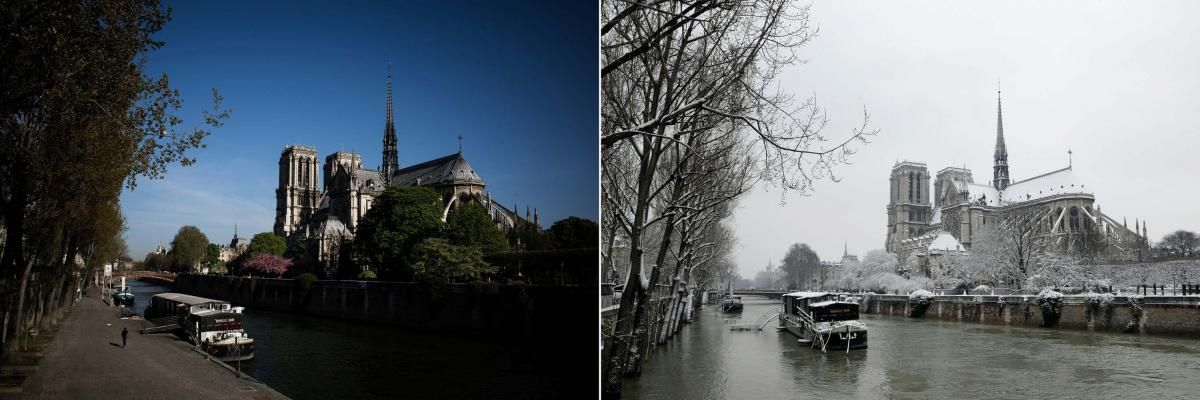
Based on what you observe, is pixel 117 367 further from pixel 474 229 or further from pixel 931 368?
pixel 931 368

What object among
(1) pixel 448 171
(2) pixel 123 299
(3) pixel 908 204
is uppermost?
(3) pixel 908 204

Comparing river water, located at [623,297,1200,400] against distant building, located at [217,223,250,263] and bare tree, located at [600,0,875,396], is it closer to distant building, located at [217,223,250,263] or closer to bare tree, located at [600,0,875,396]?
bare tree, located at [600,0,875,396]

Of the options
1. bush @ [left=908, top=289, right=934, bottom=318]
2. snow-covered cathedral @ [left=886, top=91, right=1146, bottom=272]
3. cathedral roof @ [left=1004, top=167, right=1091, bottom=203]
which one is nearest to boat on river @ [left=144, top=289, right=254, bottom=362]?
bush @ [left=908, top=289, right=934, bottom=318]

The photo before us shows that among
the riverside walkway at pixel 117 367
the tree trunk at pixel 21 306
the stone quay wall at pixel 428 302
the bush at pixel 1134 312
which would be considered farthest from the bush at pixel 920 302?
the tree trunk at pixel 21 306

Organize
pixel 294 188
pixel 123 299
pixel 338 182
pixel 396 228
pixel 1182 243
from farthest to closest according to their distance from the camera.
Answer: pixel 1182 243
pixel 396 228
pixel 338 182
pixel 294 188
pixel 123 299

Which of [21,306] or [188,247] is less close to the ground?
[188,247]

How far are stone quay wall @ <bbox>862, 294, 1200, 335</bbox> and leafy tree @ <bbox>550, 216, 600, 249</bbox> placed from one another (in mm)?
17194

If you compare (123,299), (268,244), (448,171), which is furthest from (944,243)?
(123,299)

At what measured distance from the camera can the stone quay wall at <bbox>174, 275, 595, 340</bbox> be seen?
15.5 ft

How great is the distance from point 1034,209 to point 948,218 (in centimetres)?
1498

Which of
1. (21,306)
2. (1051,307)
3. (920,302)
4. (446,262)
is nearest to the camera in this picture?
(21,306)

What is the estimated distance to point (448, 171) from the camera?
212 inches

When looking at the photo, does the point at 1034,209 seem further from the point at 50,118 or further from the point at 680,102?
the point at 50,118

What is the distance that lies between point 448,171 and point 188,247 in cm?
237
